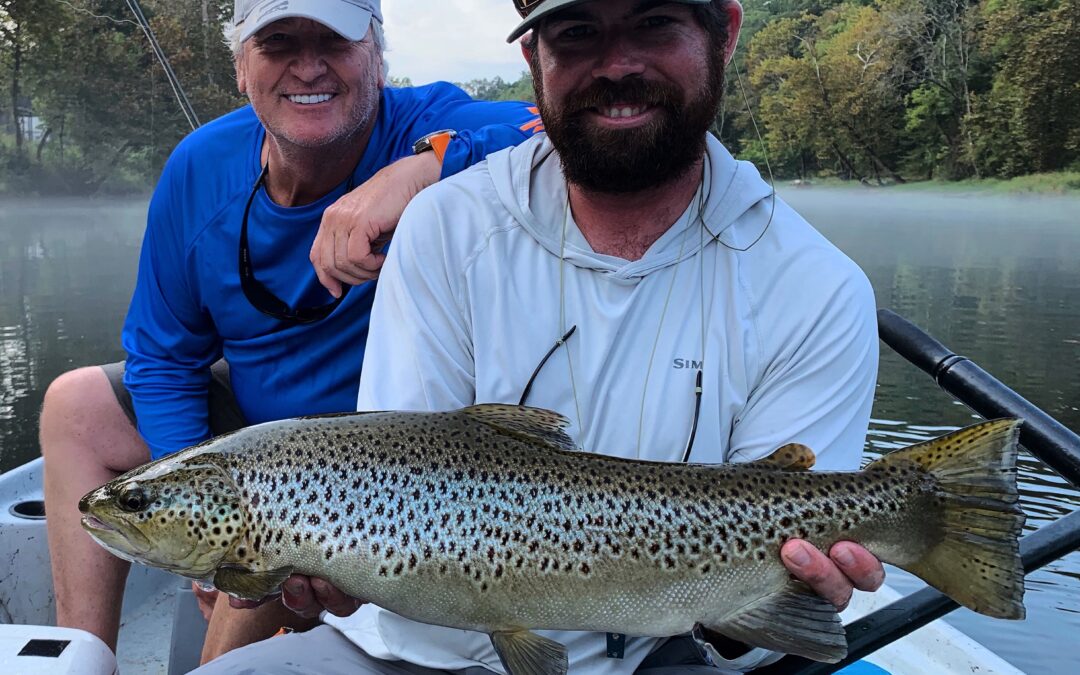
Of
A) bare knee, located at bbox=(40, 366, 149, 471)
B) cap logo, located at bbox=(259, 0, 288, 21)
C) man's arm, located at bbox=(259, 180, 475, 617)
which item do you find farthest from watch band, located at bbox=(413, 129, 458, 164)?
bare knee, located at bbox=(40, 366, 149, 471)

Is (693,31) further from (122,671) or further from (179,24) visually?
(179,24)

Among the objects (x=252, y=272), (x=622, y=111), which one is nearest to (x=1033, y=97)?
(x=622, y=111)

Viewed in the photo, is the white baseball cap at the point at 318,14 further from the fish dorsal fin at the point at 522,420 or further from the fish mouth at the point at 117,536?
the fish mouth at the point at 117,536

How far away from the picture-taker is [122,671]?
4.43 m

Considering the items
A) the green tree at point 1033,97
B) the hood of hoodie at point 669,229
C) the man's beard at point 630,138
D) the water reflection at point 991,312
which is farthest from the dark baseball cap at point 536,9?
the green tree at point 1033,97

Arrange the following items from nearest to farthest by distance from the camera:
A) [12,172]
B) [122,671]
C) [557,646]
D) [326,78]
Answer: [557,646]
[326,78]
[122,671]
[12,172]

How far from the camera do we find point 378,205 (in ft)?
10.0

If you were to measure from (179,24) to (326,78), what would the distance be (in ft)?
181

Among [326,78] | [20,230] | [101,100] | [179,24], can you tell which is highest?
[179,24]

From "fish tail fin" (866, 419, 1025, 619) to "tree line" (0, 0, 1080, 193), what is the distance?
47743 mm

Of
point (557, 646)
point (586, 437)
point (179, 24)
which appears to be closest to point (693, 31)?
point (586, 437)

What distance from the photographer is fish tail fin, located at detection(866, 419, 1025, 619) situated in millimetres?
2160

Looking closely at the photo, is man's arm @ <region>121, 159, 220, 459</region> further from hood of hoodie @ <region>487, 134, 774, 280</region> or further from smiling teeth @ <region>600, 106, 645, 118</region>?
smiling teeth @ <region>600, 106, 645, 118</region>

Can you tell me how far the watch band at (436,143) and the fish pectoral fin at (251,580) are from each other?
1.64m
